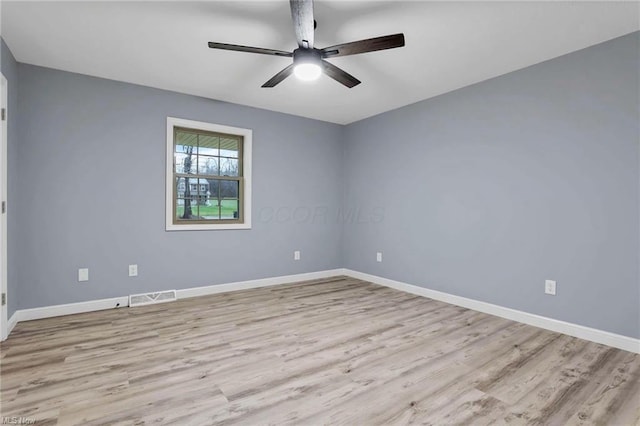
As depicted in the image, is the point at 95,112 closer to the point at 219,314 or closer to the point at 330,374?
the point at 219,314

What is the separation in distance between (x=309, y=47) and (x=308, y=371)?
2305 millimetres

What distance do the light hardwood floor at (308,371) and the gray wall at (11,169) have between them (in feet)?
1.23

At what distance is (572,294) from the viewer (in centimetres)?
286

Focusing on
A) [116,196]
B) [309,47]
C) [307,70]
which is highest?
[309,47]

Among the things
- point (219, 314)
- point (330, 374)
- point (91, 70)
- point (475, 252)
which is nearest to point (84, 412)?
point (330, 374)

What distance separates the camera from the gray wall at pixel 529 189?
8.58 feet

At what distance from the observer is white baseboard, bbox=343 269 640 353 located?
101 inches

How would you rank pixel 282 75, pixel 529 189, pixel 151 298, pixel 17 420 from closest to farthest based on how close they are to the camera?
pixel 17 420, pixel 282 75, pixel 529 189, pixel 151 298

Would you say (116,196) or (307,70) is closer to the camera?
(307,70)

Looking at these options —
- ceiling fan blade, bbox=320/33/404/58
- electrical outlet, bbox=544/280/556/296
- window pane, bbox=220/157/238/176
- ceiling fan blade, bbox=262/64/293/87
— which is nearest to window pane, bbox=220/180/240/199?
window pane, bbox=220/157/238/176

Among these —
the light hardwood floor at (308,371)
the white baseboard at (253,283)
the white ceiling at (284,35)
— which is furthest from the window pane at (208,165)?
the light hardwood floor at (308,371)

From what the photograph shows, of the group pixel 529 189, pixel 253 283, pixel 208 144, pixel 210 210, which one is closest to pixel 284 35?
pixel 208 144

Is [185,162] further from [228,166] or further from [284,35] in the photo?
[284,35]

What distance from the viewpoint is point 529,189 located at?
10.3 ft
